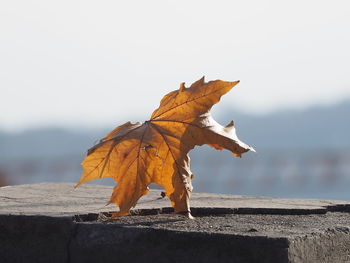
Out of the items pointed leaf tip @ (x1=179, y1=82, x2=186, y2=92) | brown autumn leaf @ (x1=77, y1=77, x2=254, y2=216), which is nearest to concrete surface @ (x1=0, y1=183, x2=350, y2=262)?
brown autumn leaf @ (x1=77, y1=77, x2=254, y2=216)

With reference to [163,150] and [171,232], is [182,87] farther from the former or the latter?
[171,232]

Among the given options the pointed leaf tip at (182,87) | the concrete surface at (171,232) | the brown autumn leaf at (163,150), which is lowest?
the concrete surface at (171,232)

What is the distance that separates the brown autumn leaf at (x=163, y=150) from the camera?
1.61 meters

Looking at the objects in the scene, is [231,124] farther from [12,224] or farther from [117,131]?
[12,224]

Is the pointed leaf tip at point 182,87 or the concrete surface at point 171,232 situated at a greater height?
the pointed leaf tip at point 182,87

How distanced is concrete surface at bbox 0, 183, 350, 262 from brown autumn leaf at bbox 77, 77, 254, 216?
8 cm

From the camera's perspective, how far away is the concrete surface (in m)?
1.43

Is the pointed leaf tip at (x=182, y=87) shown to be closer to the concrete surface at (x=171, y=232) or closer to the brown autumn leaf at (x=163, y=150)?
the brown autumn leaf at (x=163, y=150)

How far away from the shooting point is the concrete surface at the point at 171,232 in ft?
4.70

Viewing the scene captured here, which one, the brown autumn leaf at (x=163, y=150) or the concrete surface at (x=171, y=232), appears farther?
the brown autumn leaf at (x=163, y=150)

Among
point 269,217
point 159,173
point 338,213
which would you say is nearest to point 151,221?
point 159,173

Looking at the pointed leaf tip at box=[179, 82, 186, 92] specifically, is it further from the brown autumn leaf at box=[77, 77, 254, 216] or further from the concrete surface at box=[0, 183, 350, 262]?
the concrete surface at box=[0, 183, 350, 262]

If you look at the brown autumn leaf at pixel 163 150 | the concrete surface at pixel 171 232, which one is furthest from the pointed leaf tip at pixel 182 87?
the concrete surface at pixel 171 232

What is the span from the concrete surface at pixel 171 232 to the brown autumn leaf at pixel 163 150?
0.27 ft
